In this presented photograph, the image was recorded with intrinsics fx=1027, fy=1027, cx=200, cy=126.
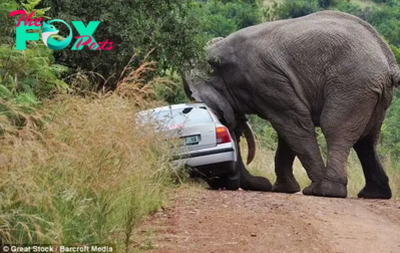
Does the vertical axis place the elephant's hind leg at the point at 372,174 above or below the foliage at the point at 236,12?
below

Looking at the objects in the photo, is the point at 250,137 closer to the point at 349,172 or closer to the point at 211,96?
the point at 211,96

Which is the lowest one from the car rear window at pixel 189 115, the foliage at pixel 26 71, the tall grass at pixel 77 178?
the car rear window at pixel 189 115

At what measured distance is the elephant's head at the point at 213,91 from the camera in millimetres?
19781

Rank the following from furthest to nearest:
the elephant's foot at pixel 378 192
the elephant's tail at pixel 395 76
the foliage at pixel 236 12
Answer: the foliage at pixel 236 12, the elephant's foot at pixel 378 192, the elephant's tail at pixel 395 76

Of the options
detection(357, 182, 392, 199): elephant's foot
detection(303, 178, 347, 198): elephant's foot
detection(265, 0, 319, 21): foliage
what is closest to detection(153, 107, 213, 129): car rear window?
detection(303, 178, 347, 198): elephant's foot

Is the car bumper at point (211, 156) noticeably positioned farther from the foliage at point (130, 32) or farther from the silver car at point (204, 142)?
the foliage at point (130, 32)

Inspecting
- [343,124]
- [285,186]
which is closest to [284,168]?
[285,186]

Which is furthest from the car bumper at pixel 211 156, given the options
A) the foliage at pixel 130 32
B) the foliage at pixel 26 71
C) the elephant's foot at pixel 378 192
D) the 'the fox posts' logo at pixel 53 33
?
the foliage at pixel 26 71

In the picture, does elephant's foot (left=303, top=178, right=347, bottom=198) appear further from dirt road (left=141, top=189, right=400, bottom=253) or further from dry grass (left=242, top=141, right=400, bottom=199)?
dry grass (left=242, top=141, right=400, bottom=199)

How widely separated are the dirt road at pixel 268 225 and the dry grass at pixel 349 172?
24.2 feet

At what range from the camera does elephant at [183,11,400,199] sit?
1819 centimetres

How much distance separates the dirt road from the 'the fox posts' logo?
115 inches

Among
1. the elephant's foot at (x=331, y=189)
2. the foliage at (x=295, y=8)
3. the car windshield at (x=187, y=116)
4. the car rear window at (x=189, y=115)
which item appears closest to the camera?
the car windshield at (x=187, y=116)

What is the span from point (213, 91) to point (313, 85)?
7.22 feet
